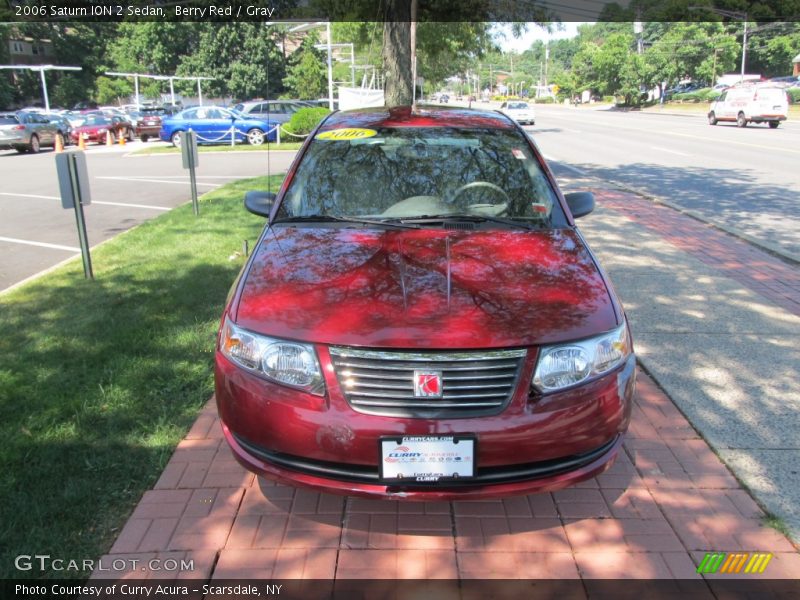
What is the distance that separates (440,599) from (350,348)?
0.99 metres

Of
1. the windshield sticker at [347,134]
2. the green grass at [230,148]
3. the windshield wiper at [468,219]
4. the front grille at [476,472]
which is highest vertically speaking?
the windshield sticker at [347,134]

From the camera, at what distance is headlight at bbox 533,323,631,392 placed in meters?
2.50

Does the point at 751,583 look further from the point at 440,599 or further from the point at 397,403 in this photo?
the point at 397,403

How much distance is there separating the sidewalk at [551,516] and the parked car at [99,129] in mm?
29263

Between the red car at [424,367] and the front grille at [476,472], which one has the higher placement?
the red car at [424,367]

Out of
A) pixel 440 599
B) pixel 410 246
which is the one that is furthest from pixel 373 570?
pixel 410 246

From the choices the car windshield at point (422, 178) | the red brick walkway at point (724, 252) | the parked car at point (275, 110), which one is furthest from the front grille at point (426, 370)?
the parked car at point (275, 110)

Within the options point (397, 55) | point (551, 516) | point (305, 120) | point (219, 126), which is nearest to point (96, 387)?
point (551, 516)

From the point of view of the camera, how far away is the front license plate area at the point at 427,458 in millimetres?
2387

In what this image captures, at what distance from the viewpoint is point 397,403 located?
7.92ft

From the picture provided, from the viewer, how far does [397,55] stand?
10906 millimetres

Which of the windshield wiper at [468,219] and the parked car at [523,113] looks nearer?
the windshield wiper at [468,219]

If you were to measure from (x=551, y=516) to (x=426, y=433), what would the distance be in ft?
2.94

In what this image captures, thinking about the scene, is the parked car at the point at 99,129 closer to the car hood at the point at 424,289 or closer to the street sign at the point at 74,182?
the street sign at the point at 74,182
